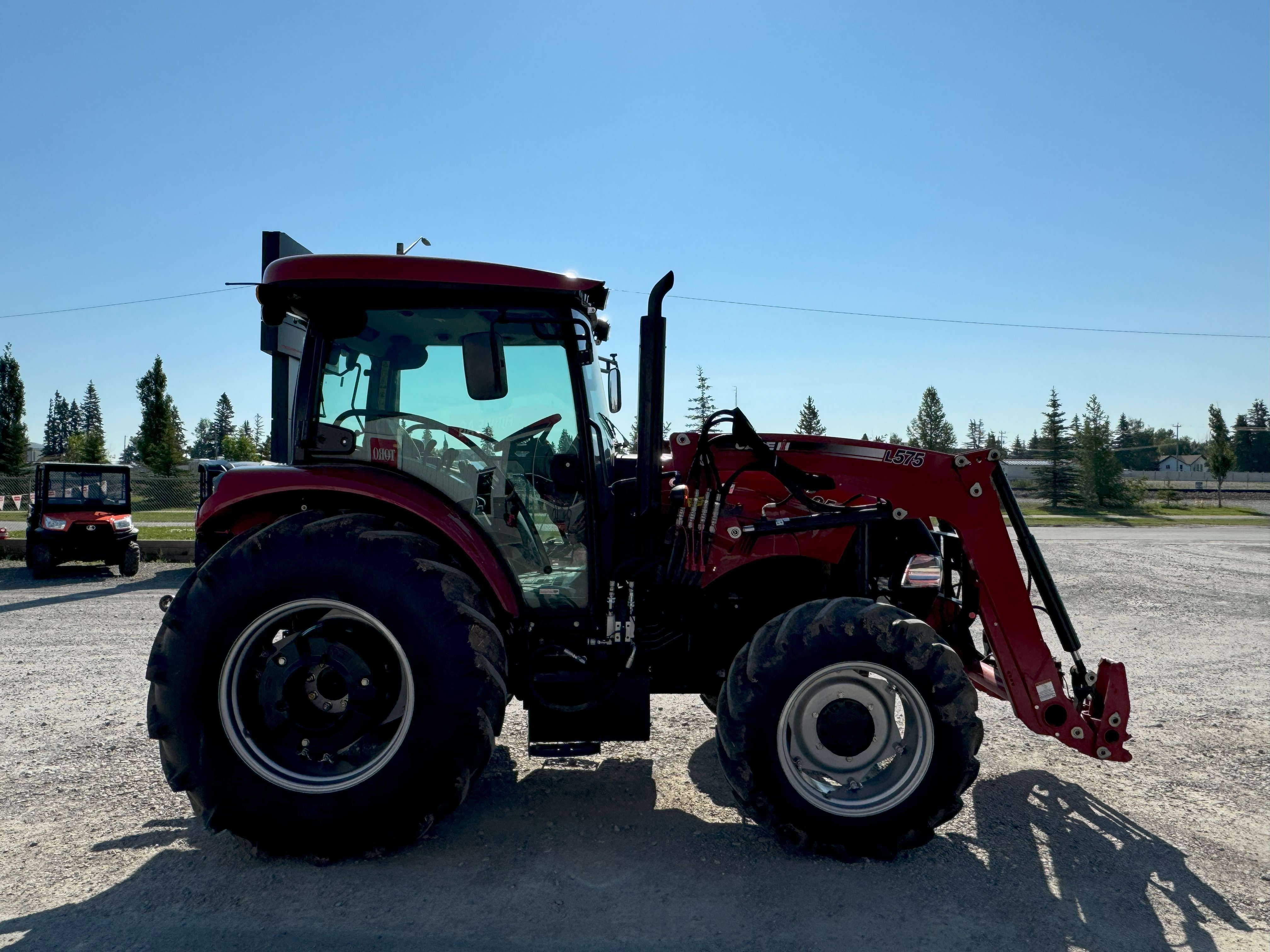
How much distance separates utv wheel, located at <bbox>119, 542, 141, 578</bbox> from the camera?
42.2 feet

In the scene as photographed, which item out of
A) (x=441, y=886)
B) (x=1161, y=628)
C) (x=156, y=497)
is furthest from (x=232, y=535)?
(x=156, y=497)

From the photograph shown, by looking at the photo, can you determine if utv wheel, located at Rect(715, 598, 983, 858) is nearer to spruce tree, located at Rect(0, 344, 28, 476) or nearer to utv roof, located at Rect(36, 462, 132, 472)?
utv roof, located at Rect(36, 462, 132, 472)

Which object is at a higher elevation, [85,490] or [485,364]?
[485,364]

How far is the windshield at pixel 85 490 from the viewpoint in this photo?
13.2 m

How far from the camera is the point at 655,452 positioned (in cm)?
363

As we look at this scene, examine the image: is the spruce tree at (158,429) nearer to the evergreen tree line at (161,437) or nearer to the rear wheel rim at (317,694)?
the evergreen tree line at (161,437)

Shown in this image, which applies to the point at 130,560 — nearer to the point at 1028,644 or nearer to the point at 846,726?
the point at 846,726

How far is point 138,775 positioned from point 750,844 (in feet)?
10.4

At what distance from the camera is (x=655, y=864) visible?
3328 mm

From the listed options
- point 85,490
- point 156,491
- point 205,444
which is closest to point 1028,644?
point 85,490

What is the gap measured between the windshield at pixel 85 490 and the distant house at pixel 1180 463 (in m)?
127

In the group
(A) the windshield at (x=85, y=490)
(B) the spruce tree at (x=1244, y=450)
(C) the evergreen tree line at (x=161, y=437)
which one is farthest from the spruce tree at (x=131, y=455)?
(B) the spruce tree at (x=1244, y=450)

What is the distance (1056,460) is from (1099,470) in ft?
11.1

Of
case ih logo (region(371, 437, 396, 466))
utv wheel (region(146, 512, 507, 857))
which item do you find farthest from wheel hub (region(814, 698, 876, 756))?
case ih logo (region(371, 437, 396, 466))
